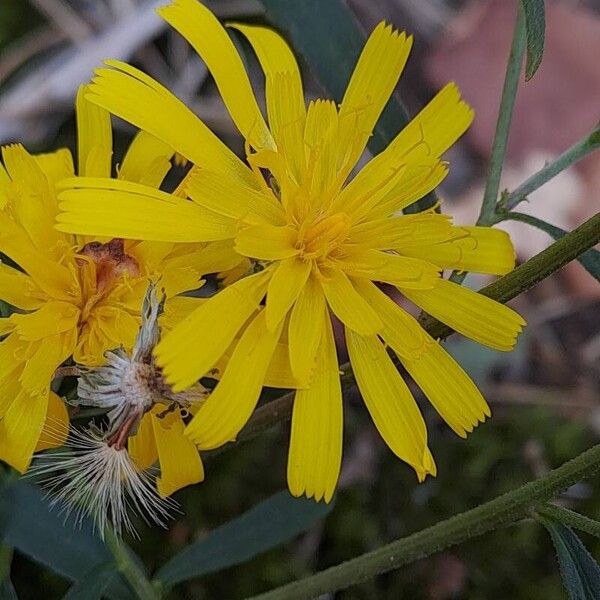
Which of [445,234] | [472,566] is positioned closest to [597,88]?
[472,566]

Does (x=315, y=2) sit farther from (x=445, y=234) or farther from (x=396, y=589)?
(x=396, y=589)

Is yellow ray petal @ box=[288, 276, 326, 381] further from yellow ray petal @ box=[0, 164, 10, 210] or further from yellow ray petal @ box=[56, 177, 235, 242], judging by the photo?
yellow ray petal @ box=[0, 164, 10, 210]

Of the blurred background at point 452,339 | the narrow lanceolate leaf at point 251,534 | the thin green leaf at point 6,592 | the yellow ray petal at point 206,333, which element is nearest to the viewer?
the yellow ray petal at point 206,333

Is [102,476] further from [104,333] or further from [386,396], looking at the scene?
[386,396]

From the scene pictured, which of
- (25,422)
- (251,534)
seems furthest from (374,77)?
(251,534)

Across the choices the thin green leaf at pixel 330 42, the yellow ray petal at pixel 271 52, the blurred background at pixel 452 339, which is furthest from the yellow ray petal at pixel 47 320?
the blurred background at pixel 452 339

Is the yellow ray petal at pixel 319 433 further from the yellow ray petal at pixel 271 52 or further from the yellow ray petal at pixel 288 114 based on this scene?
the yellow ray petal at pixel 271 52
